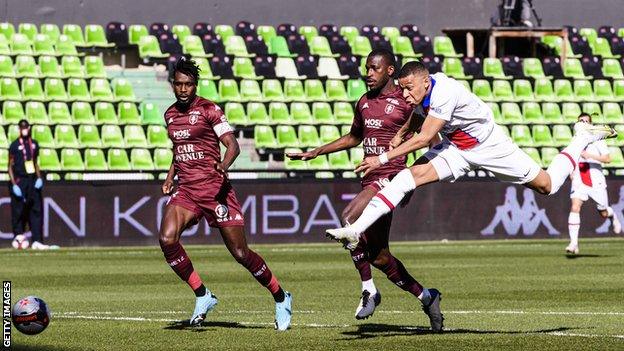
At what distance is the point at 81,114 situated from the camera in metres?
30.8

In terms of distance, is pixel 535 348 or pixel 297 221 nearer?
pixel 535 348

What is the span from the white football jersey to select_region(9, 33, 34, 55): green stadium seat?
2106cm

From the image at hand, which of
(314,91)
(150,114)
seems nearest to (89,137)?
(150,114)

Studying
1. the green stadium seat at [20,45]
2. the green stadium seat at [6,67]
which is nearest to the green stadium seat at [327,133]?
the green stadium seat at [20,45]

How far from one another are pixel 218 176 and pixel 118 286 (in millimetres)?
5810

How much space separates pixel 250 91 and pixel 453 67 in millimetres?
5896

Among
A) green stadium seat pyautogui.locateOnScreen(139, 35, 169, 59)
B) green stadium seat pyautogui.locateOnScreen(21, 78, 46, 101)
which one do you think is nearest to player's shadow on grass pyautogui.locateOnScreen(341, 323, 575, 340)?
green stadium seat pyautogui.locateOnScreen(21, 78, 46, 101)

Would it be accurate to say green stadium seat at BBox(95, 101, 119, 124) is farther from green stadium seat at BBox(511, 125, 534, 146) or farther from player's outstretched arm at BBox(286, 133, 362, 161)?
player's outstretched arm at BBox(286, 133, 362, 161)

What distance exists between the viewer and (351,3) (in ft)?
128

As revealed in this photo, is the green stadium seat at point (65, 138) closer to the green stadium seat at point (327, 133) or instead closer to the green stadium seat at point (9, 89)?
the green stadium seat at point (9, 89)

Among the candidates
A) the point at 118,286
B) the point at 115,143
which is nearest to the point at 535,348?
the point at 118,286

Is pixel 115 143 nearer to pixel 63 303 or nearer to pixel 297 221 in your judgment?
pixel 297 221

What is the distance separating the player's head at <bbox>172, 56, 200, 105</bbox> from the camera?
500 inches

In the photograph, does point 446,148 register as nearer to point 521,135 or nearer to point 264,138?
point 264,138
